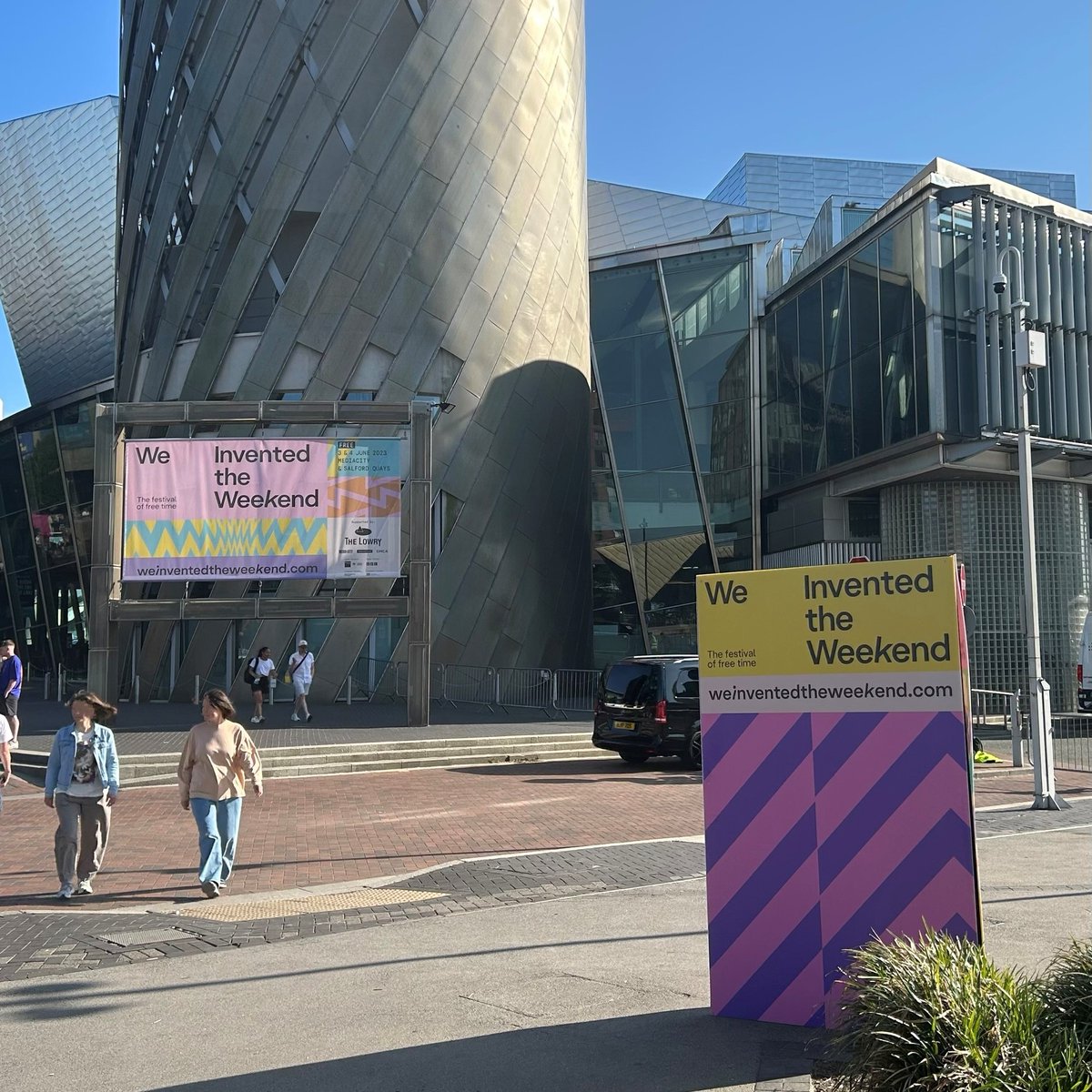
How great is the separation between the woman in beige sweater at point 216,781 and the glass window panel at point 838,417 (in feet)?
80.9

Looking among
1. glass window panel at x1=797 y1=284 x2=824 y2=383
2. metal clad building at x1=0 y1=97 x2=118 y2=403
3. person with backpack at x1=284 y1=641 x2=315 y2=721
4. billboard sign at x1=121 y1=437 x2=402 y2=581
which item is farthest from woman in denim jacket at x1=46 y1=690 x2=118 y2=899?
metal clad building at x1=0 y1=97 x2=118 y2=403

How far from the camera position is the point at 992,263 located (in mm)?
28453

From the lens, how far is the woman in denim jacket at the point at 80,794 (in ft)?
30.9

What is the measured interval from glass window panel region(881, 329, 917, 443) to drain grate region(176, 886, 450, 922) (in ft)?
73.9

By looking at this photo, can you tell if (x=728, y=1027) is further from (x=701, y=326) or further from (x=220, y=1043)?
(x=701, y=326)

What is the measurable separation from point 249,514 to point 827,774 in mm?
19631

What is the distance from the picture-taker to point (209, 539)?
23.6 meters

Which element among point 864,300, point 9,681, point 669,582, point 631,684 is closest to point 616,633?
point 669,582

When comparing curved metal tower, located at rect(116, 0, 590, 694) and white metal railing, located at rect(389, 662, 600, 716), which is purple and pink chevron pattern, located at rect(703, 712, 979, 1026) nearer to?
white metal railing, located at rect(389, 662, 600, 716)

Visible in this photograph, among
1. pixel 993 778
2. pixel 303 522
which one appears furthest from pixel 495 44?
pixel 993 778

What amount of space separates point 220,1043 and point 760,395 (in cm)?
3274

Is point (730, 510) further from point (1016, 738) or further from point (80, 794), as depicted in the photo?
point (80, 794)

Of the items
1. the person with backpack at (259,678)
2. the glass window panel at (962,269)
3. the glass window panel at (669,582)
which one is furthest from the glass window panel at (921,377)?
the person with backpack at (259,678)

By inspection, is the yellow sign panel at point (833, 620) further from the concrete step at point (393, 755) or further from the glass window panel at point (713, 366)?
the glass window panel at point (713, 366)
